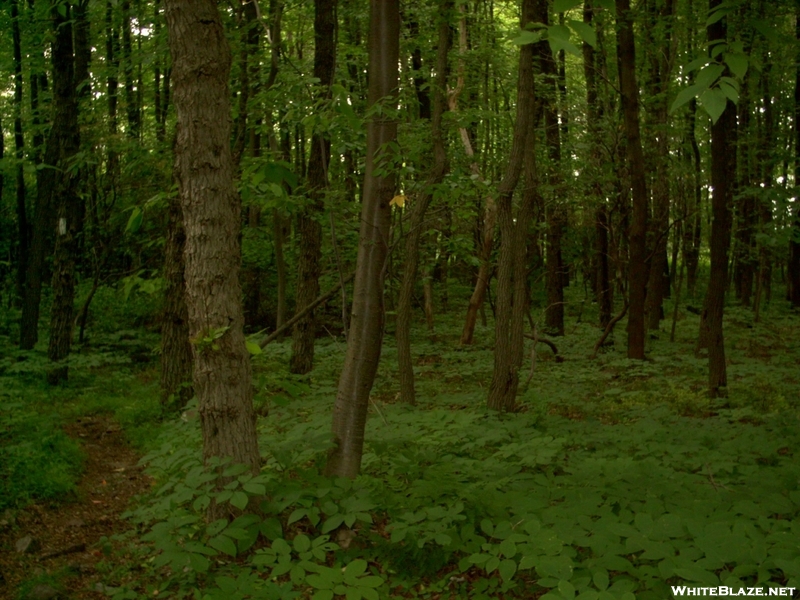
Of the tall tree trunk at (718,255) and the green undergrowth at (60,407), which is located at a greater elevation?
the tall tree trunk at (718,255)

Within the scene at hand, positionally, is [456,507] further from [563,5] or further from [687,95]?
[563,5]

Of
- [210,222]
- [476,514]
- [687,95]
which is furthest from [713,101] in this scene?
[210,222]

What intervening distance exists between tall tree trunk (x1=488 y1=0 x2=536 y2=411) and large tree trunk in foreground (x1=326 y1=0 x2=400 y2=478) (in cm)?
287

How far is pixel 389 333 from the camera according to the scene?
16.4 meters

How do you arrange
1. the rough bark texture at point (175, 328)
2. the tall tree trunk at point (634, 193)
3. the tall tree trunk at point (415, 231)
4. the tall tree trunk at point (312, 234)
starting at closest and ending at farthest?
the tall tree trunk at point (415, 231) < the rough bark texture at point (175, 328) < the tall tree trunk at point (312, 234) < the tall tree trunk at point (634, 193)

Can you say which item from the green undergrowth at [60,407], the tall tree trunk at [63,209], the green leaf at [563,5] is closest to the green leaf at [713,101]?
the green leaf at [563,5]

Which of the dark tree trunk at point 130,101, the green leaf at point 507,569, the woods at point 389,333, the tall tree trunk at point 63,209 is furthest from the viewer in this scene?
the dark tree trunk at point 130,101

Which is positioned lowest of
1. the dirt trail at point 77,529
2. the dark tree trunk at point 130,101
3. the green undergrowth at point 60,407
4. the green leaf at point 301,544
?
the dirt trail at point 77,529

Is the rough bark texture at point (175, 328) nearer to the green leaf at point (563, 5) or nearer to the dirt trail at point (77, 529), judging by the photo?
the dirt trail at point (77, 529)

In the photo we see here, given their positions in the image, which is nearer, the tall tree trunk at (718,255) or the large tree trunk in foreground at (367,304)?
the large tree trunk in foreground at (367,304)

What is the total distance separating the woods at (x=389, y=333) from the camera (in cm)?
350

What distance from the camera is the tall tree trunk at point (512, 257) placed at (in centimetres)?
691

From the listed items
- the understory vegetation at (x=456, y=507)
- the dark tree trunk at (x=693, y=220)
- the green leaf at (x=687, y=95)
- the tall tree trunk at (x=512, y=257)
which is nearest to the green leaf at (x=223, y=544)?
the understory vegetation at (x=456, y=507)

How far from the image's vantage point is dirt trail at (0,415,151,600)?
171 inches
